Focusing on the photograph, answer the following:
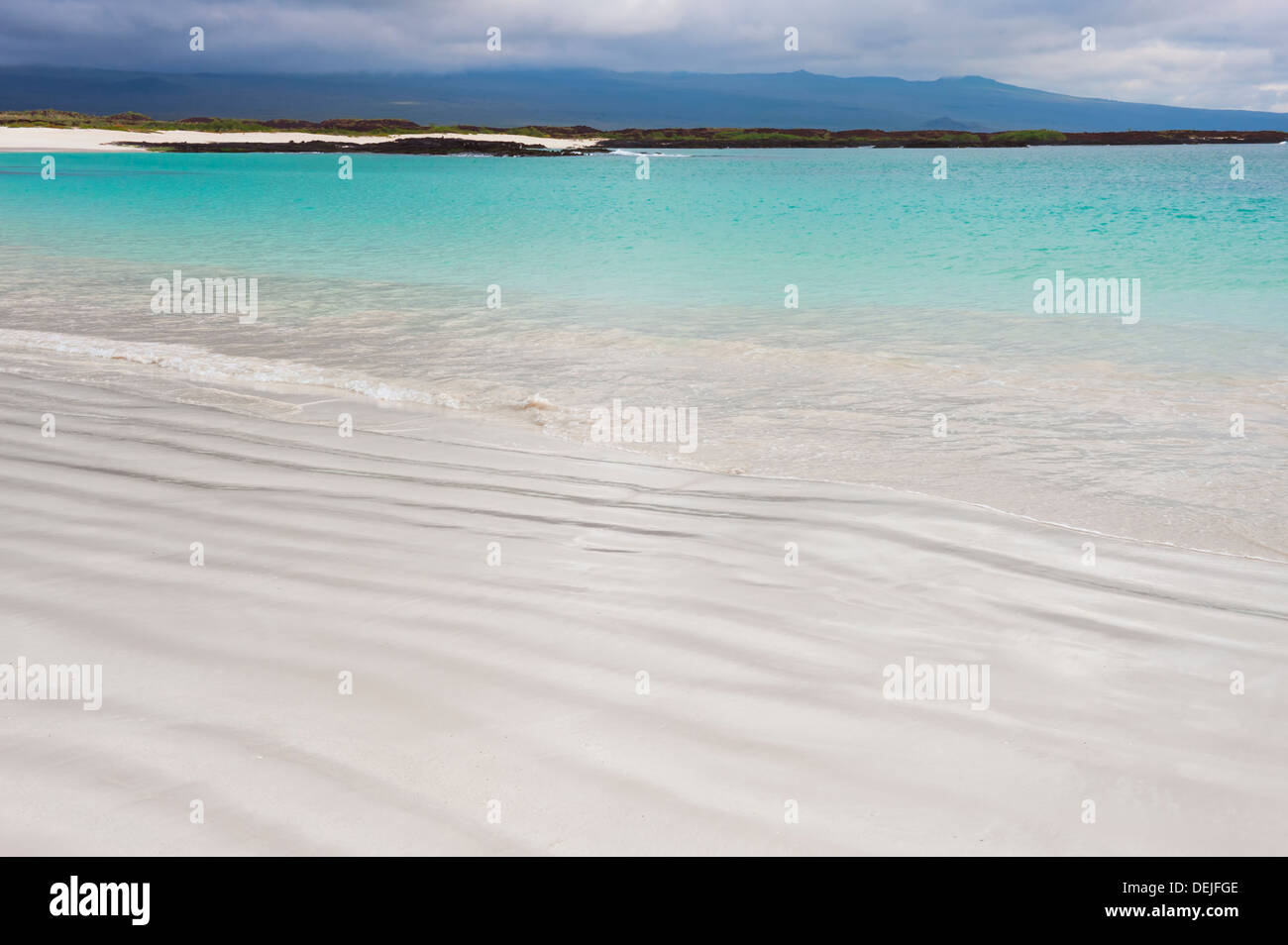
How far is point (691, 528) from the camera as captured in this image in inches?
183

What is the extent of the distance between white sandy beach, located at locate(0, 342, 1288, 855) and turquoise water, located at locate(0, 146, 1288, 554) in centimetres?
120

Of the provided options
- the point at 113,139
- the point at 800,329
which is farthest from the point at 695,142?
the point at 800,329

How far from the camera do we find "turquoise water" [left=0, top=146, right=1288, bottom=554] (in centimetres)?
604

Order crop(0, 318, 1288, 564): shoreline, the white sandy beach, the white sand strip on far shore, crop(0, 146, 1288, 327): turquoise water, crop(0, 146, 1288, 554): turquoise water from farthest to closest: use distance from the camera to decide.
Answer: the white sand strip on far shore → crop(0, 146, 1288, 327): turquoise water → crop(0, 146, 1288, 554): turquoise water → crop(0, 318, 1288, 564): shoreline → the white sandy beach

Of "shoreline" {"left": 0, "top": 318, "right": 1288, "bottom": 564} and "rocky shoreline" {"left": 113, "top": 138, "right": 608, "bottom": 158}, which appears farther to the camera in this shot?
"rocky shoreline" {"left": 113, "top": 138, "right": 608, "bottom": 158}

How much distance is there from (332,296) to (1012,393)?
32.2 ft

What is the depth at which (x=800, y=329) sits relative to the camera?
11641 mm

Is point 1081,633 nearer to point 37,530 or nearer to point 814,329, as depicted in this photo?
point 37,530

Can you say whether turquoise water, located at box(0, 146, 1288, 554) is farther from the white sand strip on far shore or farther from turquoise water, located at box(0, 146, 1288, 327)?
the white sand strip on far shore

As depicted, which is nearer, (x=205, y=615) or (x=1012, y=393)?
(x=205, y=615)

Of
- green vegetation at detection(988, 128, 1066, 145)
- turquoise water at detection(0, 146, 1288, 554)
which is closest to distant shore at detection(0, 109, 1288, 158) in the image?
green vegetation at detection(988, 128, 1066, 145)

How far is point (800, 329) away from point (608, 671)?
894 centimetres

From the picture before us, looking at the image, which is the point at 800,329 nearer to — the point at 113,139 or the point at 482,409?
the point at 482,409
